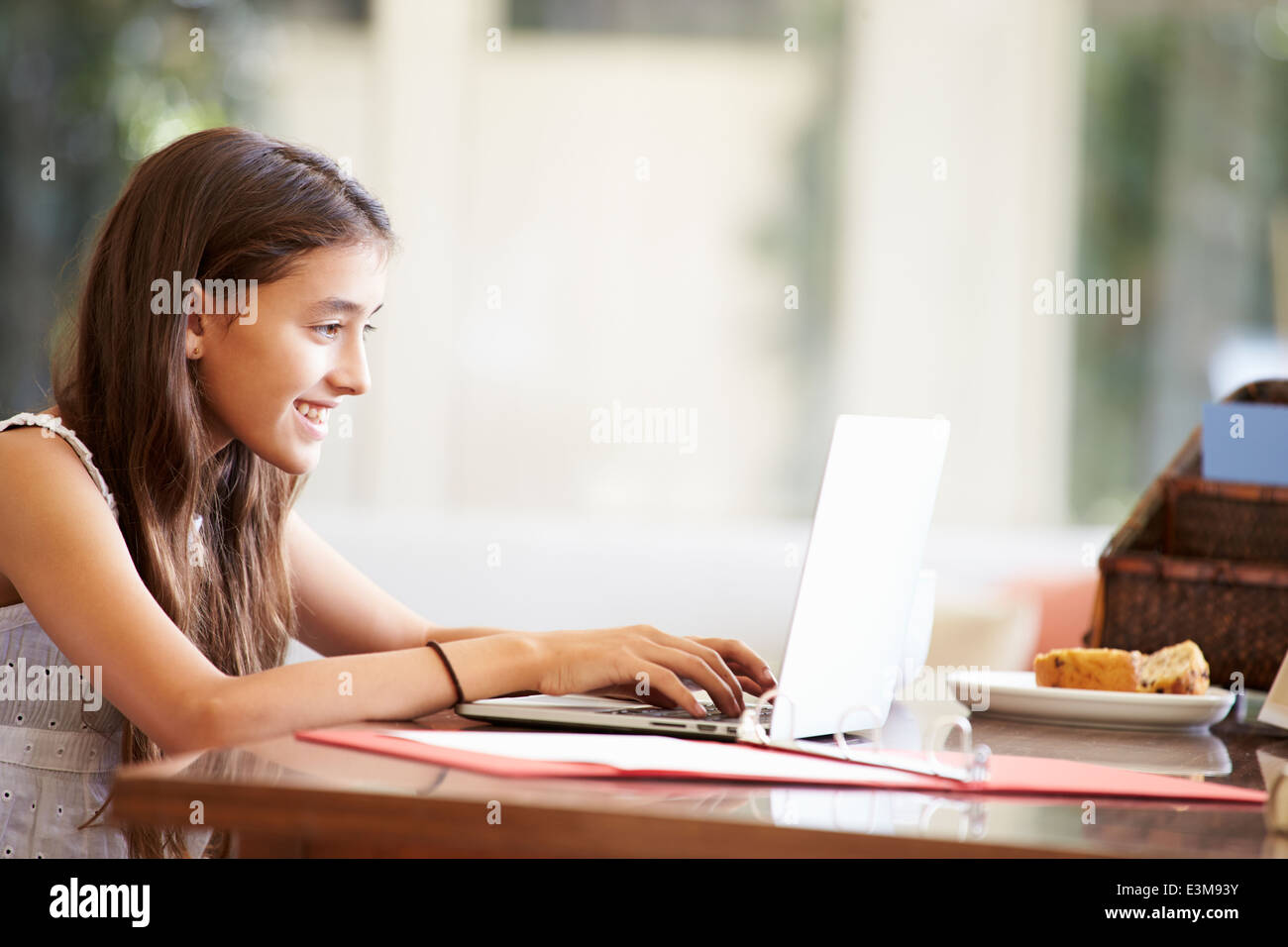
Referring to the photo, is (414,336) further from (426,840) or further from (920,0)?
(426,840)

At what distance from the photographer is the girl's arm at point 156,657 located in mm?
989

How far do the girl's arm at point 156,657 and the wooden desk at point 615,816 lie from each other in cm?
19

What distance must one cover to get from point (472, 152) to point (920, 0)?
1.29 m

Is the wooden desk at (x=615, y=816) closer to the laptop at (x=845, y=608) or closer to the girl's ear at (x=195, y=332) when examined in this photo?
the laptop at (x=845, y=608)

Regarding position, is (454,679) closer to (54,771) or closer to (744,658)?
(744,658)

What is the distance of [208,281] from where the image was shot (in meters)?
1.32

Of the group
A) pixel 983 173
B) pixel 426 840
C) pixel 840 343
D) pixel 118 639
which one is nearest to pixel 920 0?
pixel 983 173

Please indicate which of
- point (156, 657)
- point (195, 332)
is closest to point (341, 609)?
point (195, 332)

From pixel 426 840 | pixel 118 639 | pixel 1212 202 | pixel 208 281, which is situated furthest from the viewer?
pixel 1212 202

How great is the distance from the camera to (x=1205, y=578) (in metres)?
1.44

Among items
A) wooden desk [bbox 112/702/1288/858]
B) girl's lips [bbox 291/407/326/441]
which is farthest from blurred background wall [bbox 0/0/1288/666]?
wooden desk [bbox 112/702/1288/858]

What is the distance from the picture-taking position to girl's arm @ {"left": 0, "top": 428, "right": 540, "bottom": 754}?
3.24 feet

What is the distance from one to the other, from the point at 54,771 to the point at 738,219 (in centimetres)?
275
